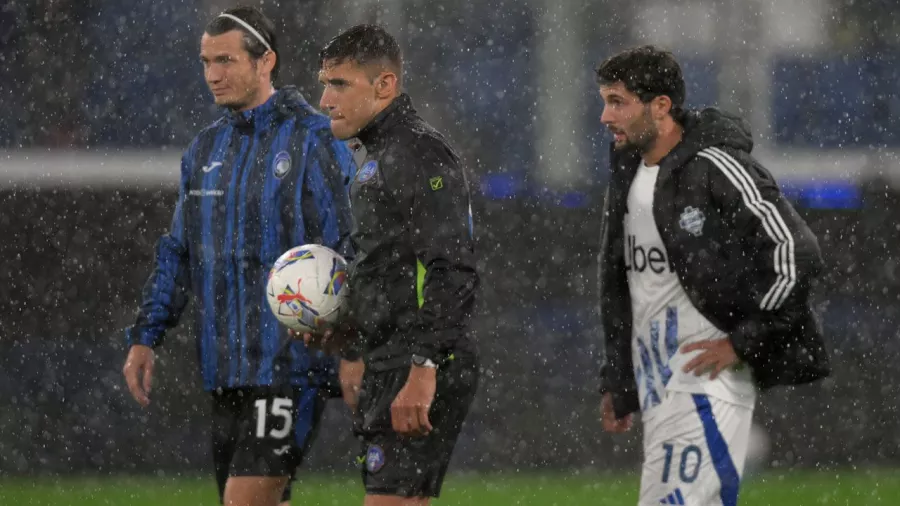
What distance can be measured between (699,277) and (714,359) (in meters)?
0.23

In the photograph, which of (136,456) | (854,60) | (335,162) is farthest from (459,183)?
(854,60)

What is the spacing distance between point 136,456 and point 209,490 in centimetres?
71

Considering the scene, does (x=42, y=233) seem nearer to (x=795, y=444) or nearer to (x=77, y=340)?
(x=77, y=340)

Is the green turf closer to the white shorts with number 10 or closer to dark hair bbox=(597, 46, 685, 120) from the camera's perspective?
the white shorts with number 10

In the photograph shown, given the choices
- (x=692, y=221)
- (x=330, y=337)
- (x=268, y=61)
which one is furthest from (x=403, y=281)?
(x=268, y=61)

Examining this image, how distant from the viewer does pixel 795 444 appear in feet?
29.7

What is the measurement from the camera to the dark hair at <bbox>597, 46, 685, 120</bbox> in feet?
15.2

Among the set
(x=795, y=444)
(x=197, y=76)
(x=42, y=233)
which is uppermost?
(x=197, y=76)

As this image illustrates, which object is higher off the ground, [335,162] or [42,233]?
[335,162]

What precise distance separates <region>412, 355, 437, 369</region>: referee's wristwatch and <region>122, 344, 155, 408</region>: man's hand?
4.34 ft

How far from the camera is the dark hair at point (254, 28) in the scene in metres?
5.26

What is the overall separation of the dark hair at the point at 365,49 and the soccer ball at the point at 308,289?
571 millimetres

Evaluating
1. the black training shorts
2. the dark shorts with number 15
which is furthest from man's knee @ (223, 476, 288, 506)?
the black training shorts

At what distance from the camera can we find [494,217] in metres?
9.48
